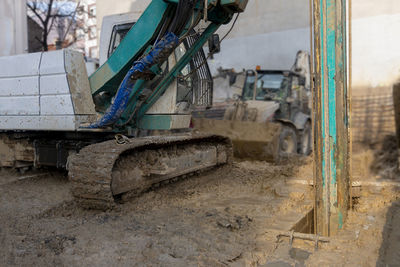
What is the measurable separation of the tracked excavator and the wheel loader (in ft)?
6.10

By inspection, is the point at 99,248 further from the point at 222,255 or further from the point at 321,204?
the point at 321,204

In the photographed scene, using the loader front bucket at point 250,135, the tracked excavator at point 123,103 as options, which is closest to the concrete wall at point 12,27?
the tracked excavator at point 123,103

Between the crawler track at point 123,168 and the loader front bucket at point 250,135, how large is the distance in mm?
2241

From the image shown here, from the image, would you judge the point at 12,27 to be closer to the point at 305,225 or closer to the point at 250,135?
the point at 250,135

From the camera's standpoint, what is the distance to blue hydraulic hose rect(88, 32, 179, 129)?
3.95 m

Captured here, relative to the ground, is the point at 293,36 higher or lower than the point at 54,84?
higher

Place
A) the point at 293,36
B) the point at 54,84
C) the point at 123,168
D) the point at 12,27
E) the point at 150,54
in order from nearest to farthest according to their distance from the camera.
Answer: the point at 123,168, the point at 150,54, the point at 54,84, the point at 12,27, the point at 293,36

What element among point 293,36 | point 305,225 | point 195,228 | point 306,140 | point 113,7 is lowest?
point 305,225

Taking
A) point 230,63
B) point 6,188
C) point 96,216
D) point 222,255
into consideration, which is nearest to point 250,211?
A: point 222,255

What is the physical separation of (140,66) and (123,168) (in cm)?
107

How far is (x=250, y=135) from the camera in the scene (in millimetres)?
7121

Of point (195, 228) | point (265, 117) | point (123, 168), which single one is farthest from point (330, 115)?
point (265, 117)

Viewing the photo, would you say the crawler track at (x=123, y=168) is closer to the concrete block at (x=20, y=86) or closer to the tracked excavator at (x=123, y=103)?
the tracked excavator at (x=123, y=103)

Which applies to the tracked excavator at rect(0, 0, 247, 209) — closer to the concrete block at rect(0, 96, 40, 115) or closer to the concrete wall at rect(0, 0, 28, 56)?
the concrete block at rect(0, 96, 40, 115)
